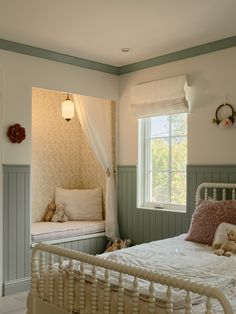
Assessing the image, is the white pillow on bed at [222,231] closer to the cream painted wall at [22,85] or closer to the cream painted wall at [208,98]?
the cream painted wall at [208,98]

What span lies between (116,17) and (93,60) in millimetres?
1309

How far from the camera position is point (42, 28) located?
3447 millimetres

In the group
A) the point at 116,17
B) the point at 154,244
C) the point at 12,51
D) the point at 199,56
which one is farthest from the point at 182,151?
the point at 12,51

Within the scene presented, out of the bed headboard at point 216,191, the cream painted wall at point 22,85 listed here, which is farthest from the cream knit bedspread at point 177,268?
the cream painted wall at point 22,85

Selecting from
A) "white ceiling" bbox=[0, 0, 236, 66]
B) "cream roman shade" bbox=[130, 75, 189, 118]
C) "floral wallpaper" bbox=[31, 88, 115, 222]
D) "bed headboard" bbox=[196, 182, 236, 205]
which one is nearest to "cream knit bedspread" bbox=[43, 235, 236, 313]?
"bed headboard" bbox=[196, 182, 236, 205]

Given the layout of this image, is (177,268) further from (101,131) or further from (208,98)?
(101,131)

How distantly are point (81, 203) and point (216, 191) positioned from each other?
1.85 m

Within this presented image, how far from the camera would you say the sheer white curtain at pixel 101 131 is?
187 inches

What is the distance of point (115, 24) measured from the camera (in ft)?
11.0

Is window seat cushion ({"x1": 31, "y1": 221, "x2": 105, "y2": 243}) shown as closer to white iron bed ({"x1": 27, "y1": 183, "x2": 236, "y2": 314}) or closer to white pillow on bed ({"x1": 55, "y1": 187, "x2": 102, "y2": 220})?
white pillow on bed ({"x1": 55, "y1": 187, "x2": 102, "y2": 220})

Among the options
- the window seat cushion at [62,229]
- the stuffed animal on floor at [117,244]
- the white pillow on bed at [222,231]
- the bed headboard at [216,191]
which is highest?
the bed headboard at [216,191]

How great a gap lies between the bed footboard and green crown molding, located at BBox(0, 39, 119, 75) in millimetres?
2235

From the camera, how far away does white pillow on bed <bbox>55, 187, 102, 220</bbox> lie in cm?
486

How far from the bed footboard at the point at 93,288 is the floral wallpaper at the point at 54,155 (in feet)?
7.80
